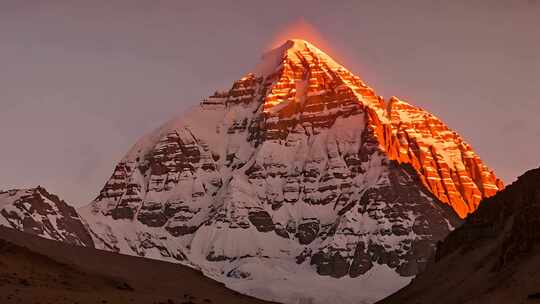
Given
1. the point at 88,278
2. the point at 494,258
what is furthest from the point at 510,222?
the point at 88,278

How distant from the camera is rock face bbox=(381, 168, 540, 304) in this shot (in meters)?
128

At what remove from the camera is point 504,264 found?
140m

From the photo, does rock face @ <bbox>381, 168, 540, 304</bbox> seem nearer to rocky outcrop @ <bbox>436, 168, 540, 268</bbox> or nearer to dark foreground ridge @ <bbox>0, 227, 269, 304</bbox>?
rocky outcrop @ <bbox>436, 168, 540, 268</bbox>

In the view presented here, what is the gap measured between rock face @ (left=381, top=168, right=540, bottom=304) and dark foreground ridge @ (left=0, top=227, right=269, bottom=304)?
26918 mm

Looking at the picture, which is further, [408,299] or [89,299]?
[408,299]

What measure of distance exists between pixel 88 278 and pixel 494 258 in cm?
5408

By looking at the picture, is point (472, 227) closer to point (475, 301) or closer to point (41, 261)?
point (475, 301)

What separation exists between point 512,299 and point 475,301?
8.95 meters

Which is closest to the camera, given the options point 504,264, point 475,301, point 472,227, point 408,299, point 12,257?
point 12,257

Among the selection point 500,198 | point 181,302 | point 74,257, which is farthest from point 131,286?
point 500,198

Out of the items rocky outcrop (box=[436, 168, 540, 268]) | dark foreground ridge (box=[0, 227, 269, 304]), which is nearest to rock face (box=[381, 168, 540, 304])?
rocky outcrop (box=[436, 168, 540, 268])

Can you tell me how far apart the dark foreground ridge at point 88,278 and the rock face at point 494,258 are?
88.3 ft

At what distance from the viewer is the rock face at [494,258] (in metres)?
128

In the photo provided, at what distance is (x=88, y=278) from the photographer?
121 meters
